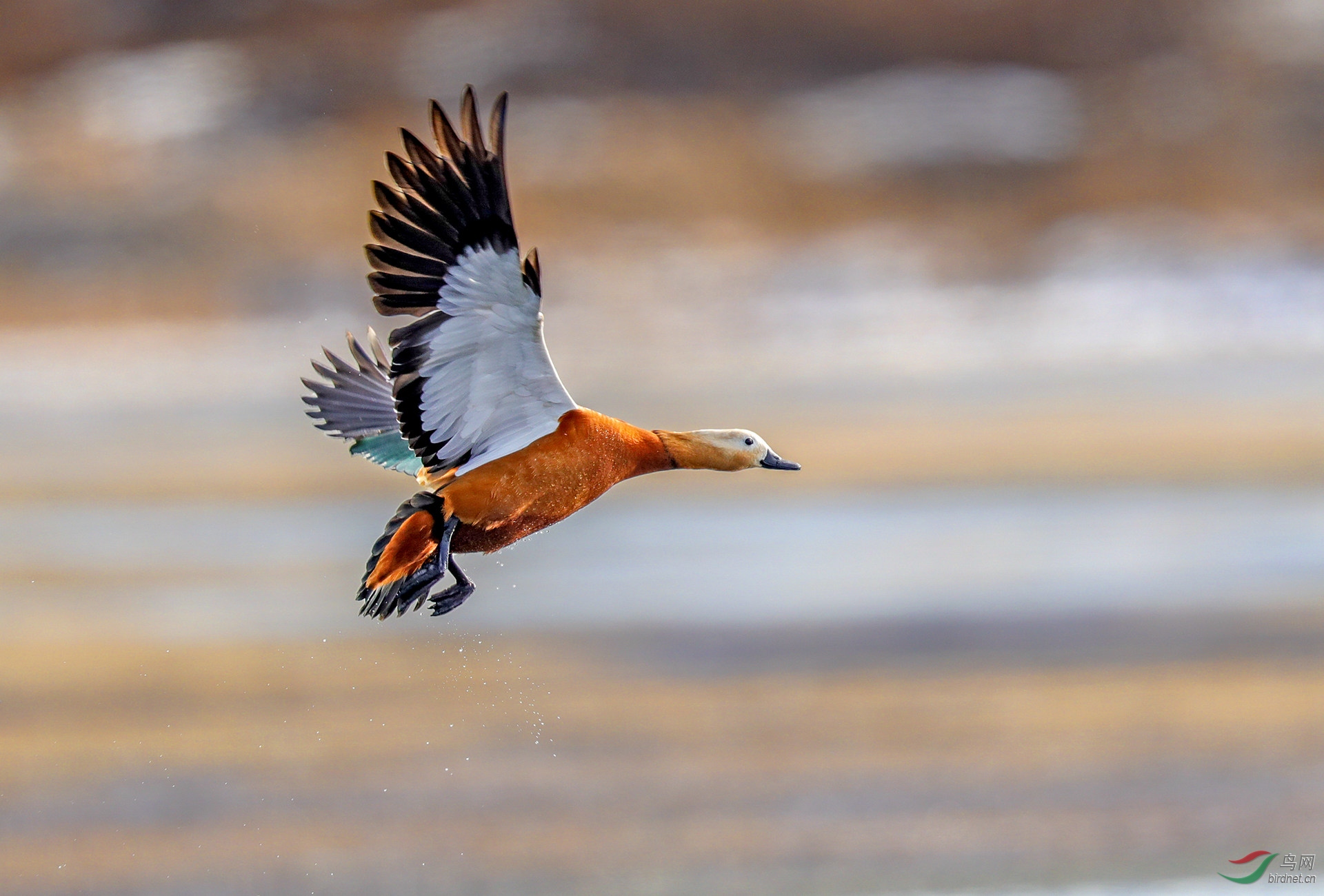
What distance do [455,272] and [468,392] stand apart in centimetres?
52

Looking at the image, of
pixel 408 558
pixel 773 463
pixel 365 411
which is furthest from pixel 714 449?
pixel 365 411

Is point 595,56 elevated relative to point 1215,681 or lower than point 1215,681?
elevated

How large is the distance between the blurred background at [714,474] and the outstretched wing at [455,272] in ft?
13.5

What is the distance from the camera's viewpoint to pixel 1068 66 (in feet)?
96.8

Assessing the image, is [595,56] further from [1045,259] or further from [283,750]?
[283,750]

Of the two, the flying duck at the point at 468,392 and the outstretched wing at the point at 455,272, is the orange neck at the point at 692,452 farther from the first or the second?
the outstretched wing at the point at 455,272

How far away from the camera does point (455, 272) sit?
7539 mm

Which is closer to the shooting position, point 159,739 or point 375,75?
point 159,739

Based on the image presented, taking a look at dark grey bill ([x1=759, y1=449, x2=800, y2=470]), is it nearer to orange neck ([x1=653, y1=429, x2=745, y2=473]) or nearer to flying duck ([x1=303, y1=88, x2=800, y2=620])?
orange neck ([x1=653, y1=429, x2=745, y2=473])

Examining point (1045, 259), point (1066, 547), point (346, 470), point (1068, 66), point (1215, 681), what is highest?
point (1068, 66)

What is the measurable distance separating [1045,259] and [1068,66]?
15.6ft

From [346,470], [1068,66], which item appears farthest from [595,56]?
[346,470]

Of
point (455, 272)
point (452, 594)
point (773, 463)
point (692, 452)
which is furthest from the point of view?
point (773, 463)

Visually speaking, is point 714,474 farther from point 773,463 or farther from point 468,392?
point 468,392
